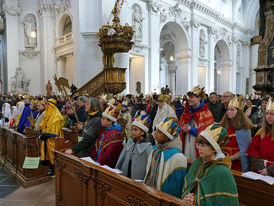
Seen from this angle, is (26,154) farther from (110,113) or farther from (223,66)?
(223,66)

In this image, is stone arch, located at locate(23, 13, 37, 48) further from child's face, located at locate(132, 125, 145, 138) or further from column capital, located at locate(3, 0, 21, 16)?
child's face, located at locate(132, 125, 145, 138)

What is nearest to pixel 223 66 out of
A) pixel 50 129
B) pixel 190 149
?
pixel 190 149

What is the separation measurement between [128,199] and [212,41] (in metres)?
23.7

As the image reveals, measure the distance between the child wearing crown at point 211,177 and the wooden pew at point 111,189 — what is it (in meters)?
0.23

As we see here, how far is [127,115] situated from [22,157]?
10.0 ft

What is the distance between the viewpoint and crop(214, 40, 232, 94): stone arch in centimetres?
2709

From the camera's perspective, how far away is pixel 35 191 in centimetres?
458

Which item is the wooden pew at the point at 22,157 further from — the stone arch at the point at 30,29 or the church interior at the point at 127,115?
the stone arch at the point at 30,29

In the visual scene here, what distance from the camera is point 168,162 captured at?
2.46 metres

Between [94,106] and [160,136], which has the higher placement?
[94,106]

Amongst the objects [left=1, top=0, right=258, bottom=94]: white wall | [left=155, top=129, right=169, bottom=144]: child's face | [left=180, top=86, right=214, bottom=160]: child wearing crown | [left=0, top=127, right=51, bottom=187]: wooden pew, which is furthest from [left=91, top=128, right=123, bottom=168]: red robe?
[left=1, top=0, right=258, bottom=94]: white wall

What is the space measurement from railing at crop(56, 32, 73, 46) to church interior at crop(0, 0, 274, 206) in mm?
130

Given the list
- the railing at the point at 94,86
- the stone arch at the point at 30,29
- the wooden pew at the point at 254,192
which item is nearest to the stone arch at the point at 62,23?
the stone arch at the point at 30,29

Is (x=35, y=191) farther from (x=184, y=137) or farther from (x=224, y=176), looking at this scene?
(x=224, y=176)
